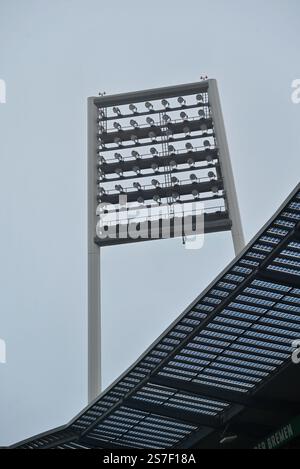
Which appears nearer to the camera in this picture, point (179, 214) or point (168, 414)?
point (168, 414)

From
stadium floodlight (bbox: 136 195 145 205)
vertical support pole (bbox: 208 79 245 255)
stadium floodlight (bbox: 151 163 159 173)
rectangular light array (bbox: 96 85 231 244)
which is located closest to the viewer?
vertical support pole (bbox: 208 79 245 255)

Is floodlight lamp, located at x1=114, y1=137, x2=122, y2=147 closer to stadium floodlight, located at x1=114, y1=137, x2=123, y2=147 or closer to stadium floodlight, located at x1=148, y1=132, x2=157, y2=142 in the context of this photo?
stadium floodlight, located at x1=114, y1=137, x2=123, y2=147

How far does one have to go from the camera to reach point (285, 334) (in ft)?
74.1

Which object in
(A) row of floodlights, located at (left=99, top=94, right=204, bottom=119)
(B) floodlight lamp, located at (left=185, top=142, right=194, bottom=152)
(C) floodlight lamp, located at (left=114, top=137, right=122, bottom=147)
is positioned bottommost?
(B) floodlight lamp, located at (left=185, top=142, right=194, bottom=152)

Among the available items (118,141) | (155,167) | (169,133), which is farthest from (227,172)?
(118,141)

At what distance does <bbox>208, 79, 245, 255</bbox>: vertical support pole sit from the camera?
3312cm

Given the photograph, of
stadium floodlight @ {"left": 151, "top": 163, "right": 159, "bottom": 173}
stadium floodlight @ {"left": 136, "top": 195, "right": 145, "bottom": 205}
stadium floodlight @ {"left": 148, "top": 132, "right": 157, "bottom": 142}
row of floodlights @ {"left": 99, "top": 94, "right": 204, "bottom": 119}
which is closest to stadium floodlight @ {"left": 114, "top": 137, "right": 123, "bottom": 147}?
row of floodlights @ {"left": 99, "top": 94, "right": 204, "bottom": 119}

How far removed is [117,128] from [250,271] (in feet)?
61.8

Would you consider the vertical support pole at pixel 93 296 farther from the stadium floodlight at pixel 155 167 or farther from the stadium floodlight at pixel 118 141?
the stadium floodlight at pixel 155 167

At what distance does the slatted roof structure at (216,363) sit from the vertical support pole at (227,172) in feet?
24.8

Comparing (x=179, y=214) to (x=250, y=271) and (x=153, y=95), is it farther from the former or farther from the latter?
(x=250, y=271)

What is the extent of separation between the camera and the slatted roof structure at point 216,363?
20.0 m

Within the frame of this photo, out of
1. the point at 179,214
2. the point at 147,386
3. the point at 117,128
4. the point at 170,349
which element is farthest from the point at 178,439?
the point at 117,128

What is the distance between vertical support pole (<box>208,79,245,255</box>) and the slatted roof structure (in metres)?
7.55
